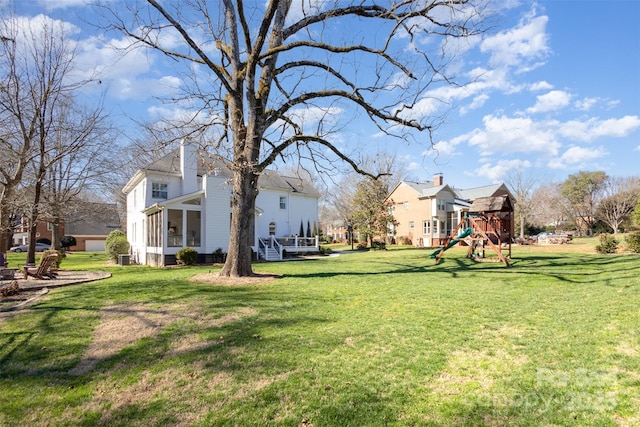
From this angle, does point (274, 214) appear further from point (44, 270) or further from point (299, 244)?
point (44, 270)

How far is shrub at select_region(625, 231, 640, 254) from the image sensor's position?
17797 mm

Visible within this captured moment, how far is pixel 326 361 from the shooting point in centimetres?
440

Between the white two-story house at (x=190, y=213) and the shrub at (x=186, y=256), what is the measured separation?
1.02 meters

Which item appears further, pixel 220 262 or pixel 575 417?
pixel 220 262

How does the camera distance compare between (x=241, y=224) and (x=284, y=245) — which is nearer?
(x=241, y=224)

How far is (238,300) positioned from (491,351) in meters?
5.26

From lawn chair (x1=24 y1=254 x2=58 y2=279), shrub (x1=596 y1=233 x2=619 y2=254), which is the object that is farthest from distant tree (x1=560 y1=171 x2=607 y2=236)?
lawn chair (x1=24 y1=254 x2=58 y2=279)

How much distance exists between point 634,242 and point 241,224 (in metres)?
19.9

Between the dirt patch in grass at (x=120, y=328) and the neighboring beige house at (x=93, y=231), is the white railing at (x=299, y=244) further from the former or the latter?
the neighboring beige house at (x=93, y=231)

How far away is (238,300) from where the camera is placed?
7.91 meters

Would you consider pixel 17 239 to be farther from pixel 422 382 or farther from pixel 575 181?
pixel 575 181

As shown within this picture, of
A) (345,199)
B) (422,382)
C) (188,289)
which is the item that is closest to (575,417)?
(422,382)

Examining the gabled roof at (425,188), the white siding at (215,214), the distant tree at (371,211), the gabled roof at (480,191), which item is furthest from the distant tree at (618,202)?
the white siding at (215,214)

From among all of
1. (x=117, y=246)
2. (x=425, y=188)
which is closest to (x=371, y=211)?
(x=425, y=188)
